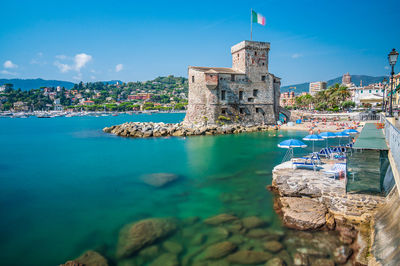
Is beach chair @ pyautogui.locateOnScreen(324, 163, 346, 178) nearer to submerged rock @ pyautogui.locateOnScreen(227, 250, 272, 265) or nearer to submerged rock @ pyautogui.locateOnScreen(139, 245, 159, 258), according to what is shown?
submerged rock @ pyautogui.locateOnScreen(227, 250, 272, 265)

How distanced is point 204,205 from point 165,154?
41.3 feet

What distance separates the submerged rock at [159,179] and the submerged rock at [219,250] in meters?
6.89

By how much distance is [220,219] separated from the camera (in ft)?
31.7

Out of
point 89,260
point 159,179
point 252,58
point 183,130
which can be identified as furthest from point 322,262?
point 252,58

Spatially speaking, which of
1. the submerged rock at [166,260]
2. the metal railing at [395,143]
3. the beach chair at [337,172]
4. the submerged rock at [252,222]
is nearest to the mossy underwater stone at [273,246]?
the submerged rock at [252,222]

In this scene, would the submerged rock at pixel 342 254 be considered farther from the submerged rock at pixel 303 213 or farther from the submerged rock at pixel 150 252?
the submerged rock at pixel 150 252

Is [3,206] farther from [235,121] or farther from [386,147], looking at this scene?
[235,121]

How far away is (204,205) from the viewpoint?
36.8ft

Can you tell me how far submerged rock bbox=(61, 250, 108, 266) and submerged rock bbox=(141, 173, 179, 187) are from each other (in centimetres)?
686

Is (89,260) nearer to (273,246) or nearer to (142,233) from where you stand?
(142,233)

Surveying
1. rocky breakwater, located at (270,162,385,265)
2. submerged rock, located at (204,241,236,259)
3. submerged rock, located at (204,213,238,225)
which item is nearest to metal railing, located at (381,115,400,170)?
rocky breakwater, located at (270,162,385,265)

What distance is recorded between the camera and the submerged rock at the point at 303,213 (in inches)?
342

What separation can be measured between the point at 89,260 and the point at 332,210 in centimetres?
811

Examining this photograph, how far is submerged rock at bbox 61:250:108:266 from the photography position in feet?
22.8
